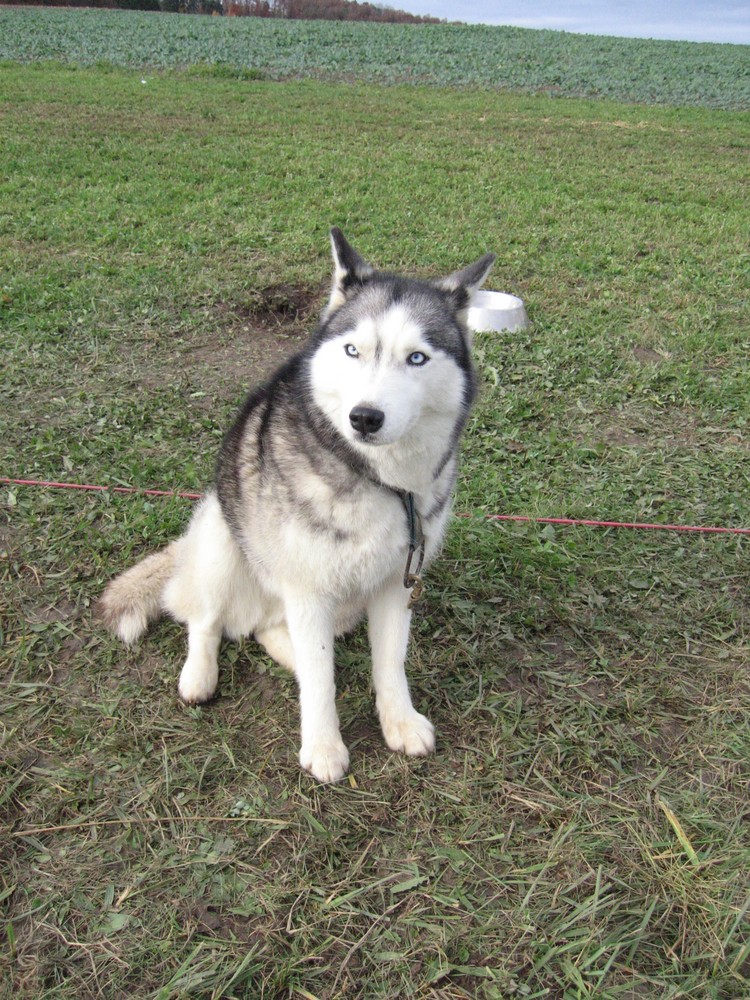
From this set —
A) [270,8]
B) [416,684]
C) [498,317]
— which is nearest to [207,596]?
[416,684]

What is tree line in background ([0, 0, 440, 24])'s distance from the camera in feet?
114

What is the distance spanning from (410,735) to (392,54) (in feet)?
84.1

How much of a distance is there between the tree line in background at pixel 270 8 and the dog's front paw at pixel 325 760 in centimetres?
Result: 3863

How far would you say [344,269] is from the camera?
8.48ft

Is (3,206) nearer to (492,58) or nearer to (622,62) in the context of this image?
(492,58)

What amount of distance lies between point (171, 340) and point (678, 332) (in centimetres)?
407

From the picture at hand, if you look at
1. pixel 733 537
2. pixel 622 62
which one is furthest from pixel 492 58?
pixel 733 537

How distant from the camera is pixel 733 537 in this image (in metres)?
3.87

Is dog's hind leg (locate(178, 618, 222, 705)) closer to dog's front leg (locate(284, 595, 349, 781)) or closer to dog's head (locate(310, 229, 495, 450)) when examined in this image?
dog's front leg (locate(284, 595, 349, 781))

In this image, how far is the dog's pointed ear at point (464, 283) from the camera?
2.61m

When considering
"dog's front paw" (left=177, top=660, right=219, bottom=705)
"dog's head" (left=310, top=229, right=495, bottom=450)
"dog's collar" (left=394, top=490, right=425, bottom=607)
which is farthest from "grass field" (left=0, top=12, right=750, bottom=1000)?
"dog's head" (left=310, top=229, right=495, bottom=450)

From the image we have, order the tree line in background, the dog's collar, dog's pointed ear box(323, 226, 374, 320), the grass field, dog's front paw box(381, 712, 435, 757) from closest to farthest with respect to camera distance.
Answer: the grass field → the dog's collar → dog's pointed ear box(323, 226, 374, 320) → dog's front paw box(381, 712, 435, 757) → the tree line in background

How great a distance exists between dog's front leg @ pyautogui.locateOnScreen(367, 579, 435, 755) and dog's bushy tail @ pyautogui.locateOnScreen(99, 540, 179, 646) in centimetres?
96

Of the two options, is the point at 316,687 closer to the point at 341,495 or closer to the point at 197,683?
the point at 197,683
